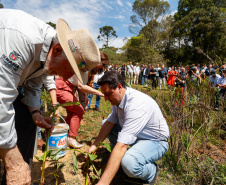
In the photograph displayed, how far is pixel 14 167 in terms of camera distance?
95cm

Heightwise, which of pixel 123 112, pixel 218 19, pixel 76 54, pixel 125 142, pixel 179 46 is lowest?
pixel 125 142

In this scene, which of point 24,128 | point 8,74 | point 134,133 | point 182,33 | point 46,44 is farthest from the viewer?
point 182,33

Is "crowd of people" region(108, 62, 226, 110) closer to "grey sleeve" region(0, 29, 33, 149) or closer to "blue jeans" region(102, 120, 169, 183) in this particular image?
→ "blue jeans" region(102, 120, 169, 183)

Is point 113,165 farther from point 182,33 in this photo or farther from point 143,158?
point 182,33

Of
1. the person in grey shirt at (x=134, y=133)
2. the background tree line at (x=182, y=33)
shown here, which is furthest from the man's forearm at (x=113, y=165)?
the background tree line at (x=182, y=33)

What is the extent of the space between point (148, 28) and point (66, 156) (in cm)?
2655

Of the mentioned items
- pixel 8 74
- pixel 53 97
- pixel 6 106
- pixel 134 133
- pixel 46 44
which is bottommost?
pixel 134 133

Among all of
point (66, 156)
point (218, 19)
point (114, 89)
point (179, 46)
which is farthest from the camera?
point (179, 46)

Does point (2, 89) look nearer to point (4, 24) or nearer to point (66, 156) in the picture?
point (4, 24)

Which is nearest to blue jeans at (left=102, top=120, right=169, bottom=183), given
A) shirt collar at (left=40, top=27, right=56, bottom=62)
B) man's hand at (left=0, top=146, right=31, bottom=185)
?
man's hand at (left=0, top=146, right=31, bottom=185)

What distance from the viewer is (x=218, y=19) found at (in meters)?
18.8

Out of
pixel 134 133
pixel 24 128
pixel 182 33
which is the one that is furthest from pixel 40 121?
pixel 182 33

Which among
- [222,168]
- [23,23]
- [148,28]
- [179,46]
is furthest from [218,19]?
[23,23]

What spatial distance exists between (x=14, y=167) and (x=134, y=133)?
40.4 inches
